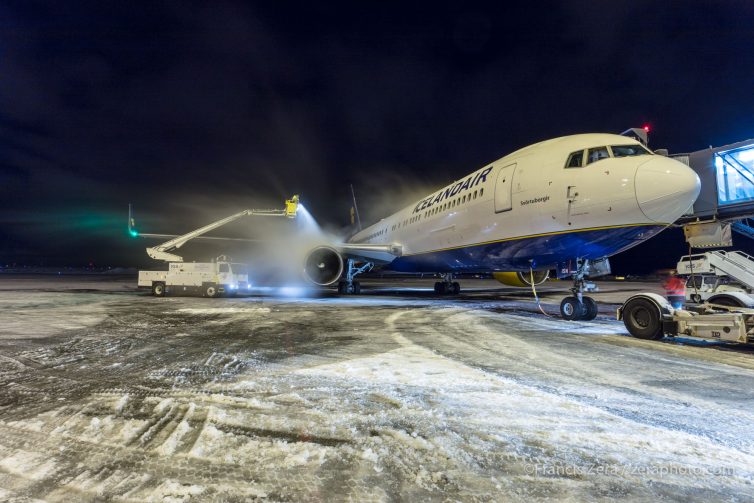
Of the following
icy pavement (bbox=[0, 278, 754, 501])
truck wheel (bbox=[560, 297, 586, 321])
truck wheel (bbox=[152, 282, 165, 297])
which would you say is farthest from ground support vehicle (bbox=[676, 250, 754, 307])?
truck wheel (bbox=[152, 282, 165, 297])

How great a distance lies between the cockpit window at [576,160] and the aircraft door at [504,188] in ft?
4.56

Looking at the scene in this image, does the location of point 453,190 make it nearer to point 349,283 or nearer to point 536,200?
point 536,200

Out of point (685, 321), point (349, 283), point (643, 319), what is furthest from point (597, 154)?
point (349, 283)

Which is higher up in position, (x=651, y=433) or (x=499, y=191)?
(x=499, y=191)

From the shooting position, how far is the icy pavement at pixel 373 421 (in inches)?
75.9

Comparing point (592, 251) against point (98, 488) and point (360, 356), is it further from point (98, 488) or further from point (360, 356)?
point (98, 488)

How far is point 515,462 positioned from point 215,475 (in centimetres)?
173

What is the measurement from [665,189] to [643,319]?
7.77ft

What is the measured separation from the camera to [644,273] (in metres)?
71.9

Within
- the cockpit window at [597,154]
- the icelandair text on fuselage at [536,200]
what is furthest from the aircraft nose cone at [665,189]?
the icelandair text on fuselage at [536,200]

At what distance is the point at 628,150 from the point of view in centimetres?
745

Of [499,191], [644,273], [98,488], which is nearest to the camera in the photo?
[98,488]

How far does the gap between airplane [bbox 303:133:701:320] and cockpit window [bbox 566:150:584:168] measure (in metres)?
0.02

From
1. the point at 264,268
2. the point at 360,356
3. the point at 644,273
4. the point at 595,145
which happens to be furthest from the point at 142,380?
the point at 644,273
